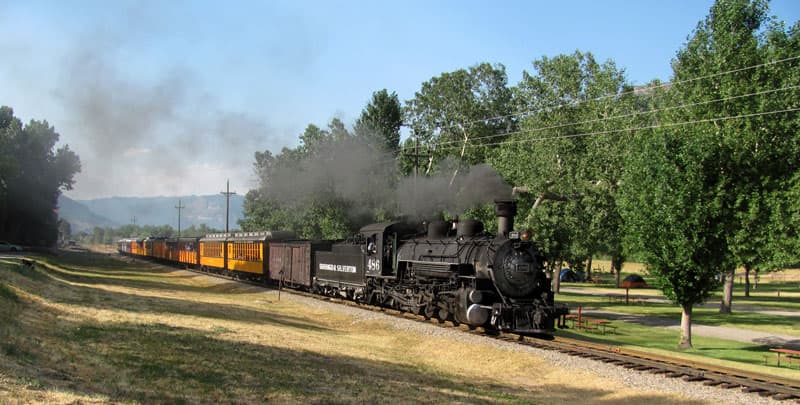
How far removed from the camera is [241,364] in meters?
13.2

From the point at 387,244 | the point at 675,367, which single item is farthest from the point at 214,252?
the point at 675,367

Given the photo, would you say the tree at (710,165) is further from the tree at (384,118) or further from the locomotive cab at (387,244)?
the tree at (384,118)

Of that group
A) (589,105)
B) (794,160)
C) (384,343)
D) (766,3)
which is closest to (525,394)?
(384,343)

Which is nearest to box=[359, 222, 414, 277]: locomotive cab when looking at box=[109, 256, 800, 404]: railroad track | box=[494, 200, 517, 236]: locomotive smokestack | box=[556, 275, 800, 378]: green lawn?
box=[109, 256, 800, 404]: railroad track

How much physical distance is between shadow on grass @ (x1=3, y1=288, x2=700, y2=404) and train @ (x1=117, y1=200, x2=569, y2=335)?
11.7 ft

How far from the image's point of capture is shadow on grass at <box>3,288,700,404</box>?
1034 centimetres

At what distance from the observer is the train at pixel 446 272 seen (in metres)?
18.1

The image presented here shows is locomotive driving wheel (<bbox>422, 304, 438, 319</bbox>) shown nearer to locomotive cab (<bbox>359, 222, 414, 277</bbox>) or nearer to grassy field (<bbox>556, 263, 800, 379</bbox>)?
locomotive cab (<bbox>359, 222, 414, 277</bbox>)

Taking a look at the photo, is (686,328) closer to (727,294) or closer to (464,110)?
(727,294)

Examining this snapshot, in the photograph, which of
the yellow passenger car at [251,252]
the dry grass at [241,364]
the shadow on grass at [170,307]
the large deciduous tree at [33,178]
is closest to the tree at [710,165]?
the dry grass at [241,364]

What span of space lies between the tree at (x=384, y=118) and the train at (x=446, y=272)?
27.5 m

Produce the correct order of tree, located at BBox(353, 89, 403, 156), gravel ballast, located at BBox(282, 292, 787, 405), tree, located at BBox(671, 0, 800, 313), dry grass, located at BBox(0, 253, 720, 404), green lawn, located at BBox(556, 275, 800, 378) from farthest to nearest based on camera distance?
tree, located at BBox(353, 89, 403, 156) → tree, located at BBox(671, 0, 800, 313) → green lawn, located at BBox(556, 275, 800, 378) → gravel ballast, located at BBox(282, 292, 787, 405) → dry grass, located at BBox(0, 253, 720, 404)

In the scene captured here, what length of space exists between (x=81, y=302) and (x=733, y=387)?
20667 mm

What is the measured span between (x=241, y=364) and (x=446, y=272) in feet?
26.4
